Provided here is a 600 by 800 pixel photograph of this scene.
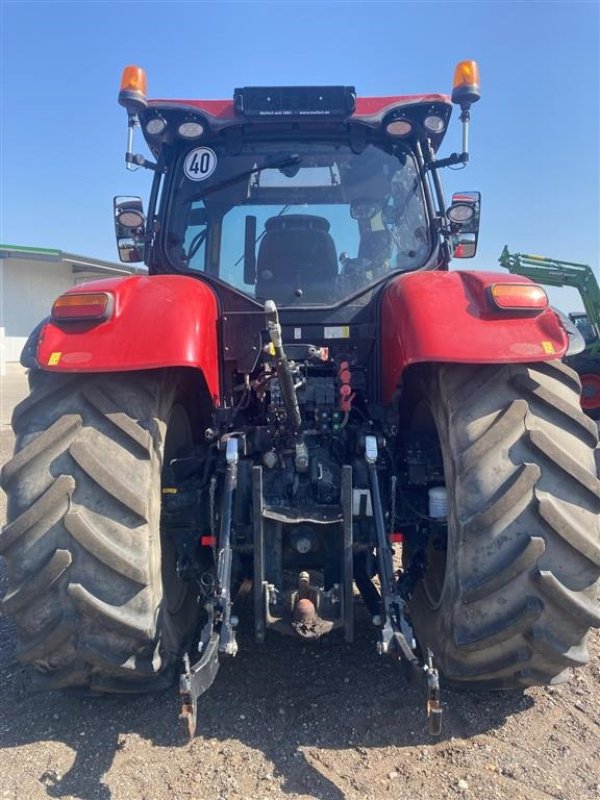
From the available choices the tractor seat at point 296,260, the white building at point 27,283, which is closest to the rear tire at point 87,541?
the tractor seat at point 296,260

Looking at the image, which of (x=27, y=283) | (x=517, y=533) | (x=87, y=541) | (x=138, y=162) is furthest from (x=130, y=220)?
(x=27, y=283)

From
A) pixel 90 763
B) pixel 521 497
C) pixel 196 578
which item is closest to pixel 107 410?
pixel 196 578

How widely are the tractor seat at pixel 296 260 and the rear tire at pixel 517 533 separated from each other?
1.04m

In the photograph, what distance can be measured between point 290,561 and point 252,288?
Answer: 135cm

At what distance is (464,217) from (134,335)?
78.2 inches

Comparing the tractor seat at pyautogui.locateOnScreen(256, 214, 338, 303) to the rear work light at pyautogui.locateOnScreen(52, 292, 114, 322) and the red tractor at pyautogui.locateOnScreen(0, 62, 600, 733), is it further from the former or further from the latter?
the rear work light at pyautogui.locateOnScreen(52, 292, 114, 322)

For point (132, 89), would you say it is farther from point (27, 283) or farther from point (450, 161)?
point (27, 283)

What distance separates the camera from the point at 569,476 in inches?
90.6

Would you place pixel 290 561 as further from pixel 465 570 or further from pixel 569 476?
pixel 569 476

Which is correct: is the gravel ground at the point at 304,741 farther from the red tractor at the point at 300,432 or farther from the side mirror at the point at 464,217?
the side mirror at the point at 464,217

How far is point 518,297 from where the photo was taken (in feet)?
8.13

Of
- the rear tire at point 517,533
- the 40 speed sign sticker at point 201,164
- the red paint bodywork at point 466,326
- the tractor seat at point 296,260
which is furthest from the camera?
the 40 speed sign sticker at point 201,164

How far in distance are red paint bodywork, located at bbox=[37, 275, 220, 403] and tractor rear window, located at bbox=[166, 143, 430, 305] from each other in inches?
27.0

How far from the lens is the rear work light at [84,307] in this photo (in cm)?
250
